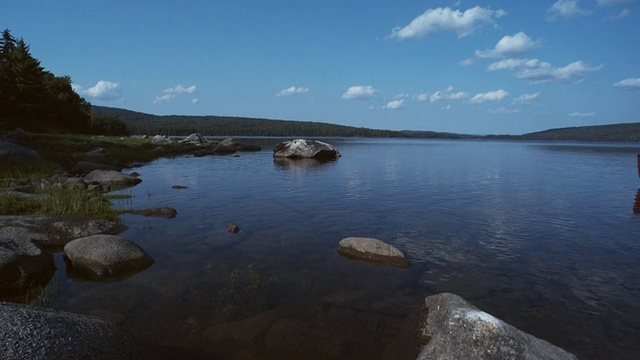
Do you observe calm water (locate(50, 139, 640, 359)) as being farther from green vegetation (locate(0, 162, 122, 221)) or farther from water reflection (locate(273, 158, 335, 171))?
water reflection (locate(273, 158, 335, 171))

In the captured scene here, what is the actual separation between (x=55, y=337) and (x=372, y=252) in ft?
25.2

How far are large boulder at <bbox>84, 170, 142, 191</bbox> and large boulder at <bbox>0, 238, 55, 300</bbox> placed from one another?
1356cm

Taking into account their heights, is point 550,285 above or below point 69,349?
below

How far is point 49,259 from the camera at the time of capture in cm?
931

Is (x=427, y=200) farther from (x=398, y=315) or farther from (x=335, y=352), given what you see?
(x=335, y=352)

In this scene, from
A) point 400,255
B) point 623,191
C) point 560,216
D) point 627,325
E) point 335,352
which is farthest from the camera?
point 623,191

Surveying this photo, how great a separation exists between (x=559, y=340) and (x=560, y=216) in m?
11.9

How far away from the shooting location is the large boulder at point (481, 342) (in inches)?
202

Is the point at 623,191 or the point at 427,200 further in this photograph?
the point at 623,191

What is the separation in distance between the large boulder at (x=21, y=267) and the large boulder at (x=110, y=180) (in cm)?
1356

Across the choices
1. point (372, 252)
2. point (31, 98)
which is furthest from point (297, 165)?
point (31, 98)

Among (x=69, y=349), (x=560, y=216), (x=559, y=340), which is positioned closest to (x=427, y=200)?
(x=560, y=216)

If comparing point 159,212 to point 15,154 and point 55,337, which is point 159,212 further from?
point 15,154

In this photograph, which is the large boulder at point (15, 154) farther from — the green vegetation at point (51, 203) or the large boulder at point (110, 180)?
the green vegetation at point (51, 203)
